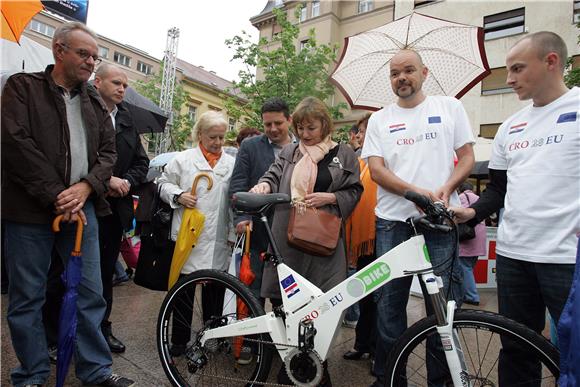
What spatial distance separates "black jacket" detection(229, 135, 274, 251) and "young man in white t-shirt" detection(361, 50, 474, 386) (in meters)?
0.98

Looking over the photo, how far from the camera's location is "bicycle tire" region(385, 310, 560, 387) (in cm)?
154

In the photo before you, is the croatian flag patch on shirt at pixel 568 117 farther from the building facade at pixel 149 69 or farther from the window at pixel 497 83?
the building facade at pixel 149 69

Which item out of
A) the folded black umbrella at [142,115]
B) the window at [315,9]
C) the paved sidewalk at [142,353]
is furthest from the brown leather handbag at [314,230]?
the window at [315,9]

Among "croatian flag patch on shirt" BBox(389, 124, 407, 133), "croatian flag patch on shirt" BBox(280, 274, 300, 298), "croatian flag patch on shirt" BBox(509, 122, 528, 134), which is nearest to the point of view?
"croatian flag patch on shirt" BBox(509, 122, 528, 134)

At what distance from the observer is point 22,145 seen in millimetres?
2008

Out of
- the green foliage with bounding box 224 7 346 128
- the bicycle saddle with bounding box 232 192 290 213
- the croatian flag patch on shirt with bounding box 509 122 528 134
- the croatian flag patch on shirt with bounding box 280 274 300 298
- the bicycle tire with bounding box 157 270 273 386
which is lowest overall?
the bicycle tire with bounding box 157 270 273 386

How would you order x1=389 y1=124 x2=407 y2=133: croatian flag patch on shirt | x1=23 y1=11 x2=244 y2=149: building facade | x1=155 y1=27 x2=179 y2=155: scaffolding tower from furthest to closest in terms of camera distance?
x1=23 y1=11 x2=244 y2=149: building facade < x1=155 y1=27 x2=179 y2=155: scaffolding tower < x1=389 y1=124 x2=407 y2=133: croatian flag patch on shirt

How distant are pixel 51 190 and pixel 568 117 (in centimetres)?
262

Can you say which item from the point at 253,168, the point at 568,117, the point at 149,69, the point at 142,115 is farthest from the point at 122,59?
the point at 568,117

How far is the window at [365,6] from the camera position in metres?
26.0

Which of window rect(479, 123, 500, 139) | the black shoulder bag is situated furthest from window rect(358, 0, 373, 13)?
the black shoulder bag

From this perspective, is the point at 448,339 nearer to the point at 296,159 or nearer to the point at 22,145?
the point at 296,159

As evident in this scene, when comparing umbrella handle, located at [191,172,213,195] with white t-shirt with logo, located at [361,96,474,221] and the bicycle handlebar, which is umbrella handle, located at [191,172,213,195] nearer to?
white t-shirt with logo, located at [361,96,474,221]

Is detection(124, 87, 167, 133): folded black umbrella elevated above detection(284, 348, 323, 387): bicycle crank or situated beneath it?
elevated above
